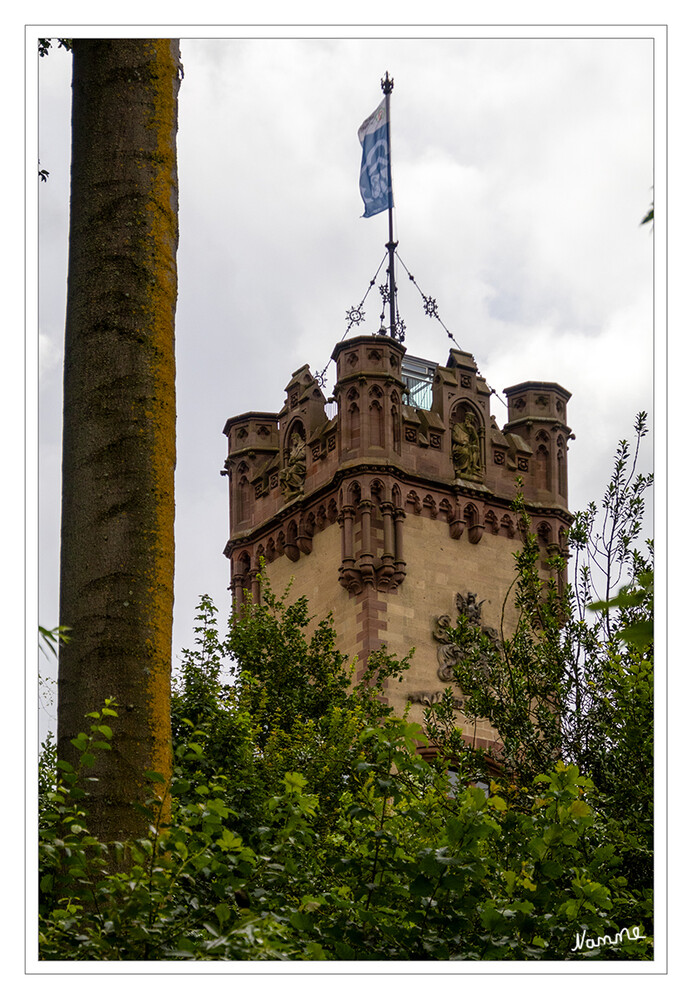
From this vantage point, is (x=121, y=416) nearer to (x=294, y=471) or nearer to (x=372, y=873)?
(x=372, y=873)

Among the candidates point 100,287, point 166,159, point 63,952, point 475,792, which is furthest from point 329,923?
point 166,159

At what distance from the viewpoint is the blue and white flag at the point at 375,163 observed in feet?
124

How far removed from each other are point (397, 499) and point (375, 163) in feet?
29.1

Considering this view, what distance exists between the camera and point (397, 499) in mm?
33250

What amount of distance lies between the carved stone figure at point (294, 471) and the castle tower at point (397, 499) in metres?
0.03

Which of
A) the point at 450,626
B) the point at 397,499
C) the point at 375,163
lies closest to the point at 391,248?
the point at 375,163

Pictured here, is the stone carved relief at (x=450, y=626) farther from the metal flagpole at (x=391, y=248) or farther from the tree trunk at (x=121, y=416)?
the tree trunk at (x=121, y=416)

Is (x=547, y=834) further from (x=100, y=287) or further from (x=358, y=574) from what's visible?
(x=358, y=574)

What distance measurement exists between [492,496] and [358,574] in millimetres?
3868

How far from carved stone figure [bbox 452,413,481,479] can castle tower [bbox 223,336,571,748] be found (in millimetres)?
29

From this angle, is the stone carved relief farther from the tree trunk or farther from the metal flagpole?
the tree trunk

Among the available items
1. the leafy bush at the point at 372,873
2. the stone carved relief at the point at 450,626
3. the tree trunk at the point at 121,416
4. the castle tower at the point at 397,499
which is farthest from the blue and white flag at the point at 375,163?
the tree trunk at the point at 121,416

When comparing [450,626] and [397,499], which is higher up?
[397,499]

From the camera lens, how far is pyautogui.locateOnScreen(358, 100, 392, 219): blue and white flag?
124ft
